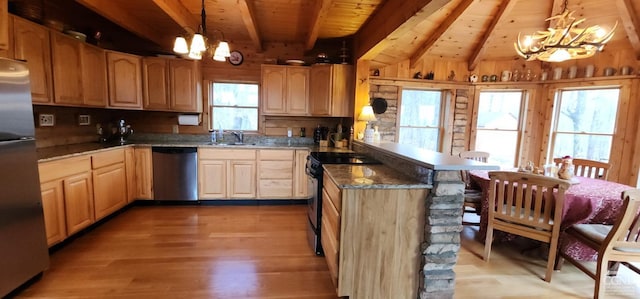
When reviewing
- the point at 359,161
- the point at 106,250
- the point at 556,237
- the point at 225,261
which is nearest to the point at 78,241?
the point at 106,250

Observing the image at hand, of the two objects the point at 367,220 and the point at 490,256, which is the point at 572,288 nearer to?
the point at 490,256

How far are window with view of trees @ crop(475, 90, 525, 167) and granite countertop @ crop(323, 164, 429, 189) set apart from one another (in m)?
3.39

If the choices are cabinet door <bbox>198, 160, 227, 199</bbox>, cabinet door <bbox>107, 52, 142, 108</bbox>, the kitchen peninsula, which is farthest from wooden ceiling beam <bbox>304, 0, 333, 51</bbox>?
cabinet door <bbox>107, 52, 142, 108</bbox>

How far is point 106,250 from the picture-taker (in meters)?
2.72

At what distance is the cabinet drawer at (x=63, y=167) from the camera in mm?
2465

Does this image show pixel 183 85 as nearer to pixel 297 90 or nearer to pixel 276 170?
pixel 297 90

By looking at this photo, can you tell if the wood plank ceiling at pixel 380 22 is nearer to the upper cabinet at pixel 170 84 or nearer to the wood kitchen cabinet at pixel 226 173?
the upper cabinet at pixel 170 84

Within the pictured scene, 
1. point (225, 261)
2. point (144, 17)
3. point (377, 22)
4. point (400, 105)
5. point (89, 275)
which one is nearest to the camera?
point (89, 275)

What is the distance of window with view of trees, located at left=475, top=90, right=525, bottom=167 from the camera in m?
4.86

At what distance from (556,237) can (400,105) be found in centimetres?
295

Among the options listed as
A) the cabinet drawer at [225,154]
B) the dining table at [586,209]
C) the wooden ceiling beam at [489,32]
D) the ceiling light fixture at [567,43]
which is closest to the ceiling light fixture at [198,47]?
the cabinet drawer at [225,154]

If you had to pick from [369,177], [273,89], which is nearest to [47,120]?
[273,89]

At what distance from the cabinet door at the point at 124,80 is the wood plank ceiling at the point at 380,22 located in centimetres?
42

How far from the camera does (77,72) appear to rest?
3.22 meters
